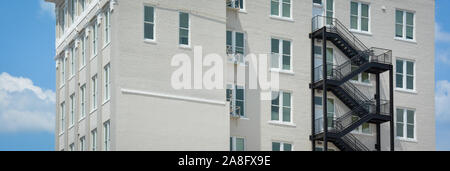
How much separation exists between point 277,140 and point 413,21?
14839 millimetres

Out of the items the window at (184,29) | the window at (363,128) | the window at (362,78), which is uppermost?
the window at (184,29)

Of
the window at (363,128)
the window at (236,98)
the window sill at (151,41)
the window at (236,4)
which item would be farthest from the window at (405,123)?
the window sill at (151,41)

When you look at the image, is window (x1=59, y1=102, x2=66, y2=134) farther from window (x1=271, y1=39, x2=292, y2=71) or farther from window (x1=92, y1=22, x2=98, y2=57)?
window (x1=271, y1=39, x2=292, y2=71)

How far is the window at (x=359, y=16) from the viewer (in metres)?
65.9

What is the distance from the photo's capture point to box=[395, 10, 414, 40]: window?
67500mm

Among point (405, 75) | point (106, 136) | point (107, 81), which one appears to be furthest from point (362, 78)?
point (106, 136)

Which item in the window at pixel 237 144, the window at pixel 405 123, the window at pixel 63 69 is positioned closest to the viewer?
the window at pixel 237 144

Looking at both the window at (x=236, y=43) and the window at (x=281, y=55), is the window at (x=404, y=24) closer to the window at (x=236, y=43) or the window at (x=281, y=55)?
the window at (x=281, y=55)

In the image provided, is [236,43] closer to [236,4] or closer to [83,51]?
[236,4]

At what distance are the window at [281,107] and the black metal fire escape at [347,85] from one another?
1.62 m

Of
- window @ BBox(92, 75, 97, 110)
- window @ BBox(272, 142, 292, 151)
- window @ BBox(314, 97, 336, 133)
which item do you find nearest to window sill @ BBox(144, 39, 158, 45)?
window @ BBox(92, 75, 97, 110)

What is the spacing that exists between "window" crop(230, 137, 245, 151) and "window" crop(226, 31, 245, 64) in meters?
5.04

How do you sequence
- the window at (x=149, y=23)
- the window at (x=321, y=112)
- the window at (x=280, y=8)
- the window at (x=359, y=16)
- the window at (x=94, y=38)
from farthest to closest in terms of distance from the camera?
the window at (x=359, y=16) < the window at (x=280, y=8) < the window at (x=321, y=112) < the window at (x=94, y=38) < the window at (x=149, y=23)

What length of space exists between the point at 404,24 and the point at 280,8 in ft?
33.3
